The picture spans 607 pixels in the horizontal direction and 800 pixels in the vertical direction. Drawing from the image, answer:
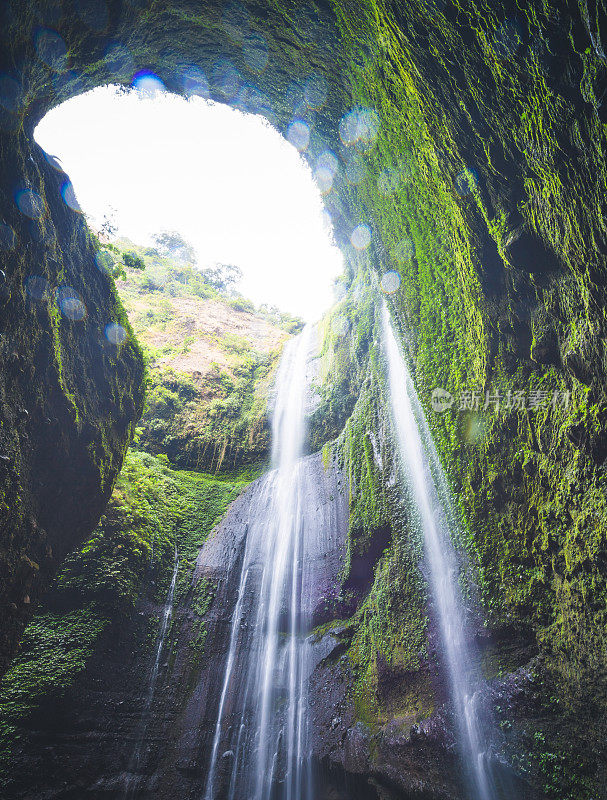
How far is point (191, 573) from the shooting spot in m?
9.45

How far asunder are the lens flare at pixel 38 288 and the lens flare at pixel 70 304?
328mm

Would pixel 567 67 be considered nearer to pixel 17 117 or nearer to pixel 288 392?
pixel 17 117

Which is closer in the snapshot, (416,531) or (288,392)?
(416,531)

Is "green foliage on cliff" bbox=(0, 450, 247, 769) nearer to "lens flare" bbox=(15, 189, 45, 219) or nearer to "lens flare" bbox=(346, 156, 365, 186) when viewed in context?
"lens flare" bbox=(15, 189, 45, 219)

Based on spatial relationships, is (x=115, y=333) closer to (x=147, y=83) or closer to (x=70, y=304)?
(x=70, y=304)

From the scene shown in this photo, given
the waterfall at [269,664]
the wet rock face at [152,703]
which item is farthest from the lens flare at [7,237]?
the waterfall at [269,664]

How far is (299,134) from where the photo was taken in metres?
9.56

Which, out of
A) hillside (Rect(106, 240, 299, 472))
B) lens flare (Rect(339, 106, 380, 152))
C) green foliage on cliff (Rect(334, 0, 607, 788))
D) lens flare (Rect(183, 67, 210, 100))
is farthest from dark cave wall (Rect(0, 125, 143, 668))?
lens flare (Rect(183, 67, 210, 100))

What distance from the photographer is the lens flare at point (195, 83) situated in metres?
8.33

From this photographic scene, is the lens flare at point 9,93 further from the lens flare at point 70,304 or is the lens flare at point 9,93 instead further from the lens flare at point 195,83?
the lens flare at point 195,83

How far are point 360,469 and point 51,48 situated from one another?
908 cm

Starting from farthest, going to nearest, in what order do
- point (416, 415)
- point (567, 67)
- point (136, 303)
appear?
1. point (136, 303)
2. point (416, 415)
3. point (567, 67)

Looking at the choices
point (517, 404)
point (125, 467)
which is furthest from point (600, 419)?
point (125, 467)

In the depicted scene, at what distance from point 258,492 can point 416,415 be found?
5971mm
